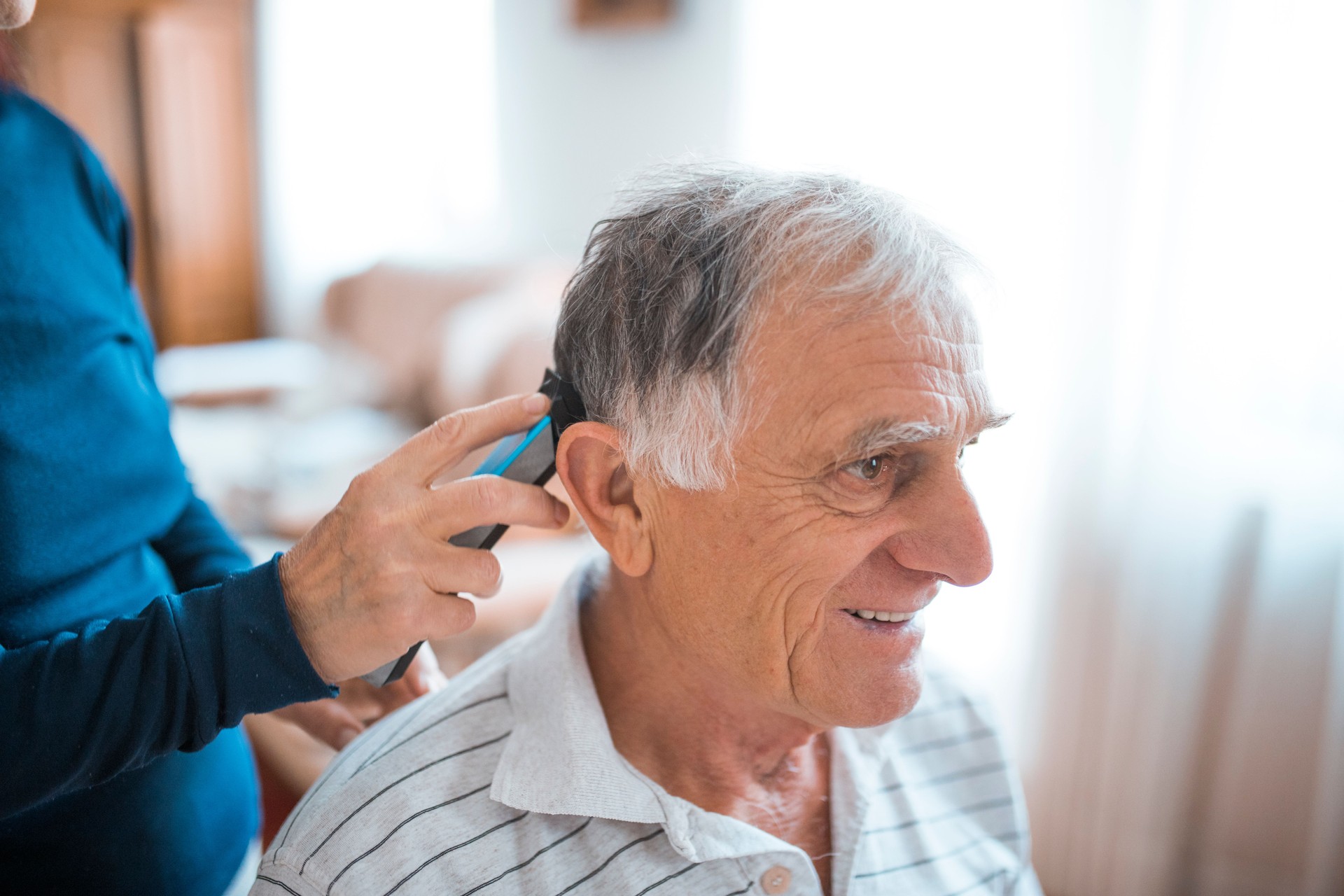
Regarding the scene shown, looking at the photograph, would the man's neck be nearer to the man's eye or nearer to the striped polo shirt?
the striped polo shirt

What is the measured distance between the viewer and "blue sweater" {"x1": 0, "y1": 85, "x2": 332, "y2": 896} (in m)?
0.75

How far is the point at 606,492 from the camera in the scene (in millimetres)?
1017

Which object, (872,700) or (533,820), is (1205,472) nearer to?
(872,700)

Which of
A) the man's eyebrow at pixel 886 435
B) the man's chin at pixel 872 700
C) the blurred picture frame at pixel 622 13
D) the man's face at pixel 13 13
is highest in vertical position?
the blurred picture frame at pixel 622 13

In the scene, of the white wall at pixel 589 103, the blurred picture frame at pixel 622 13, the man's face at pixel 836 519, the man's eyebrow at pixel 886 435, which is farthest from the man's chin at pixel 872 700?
the blurred picture frame at pixel 622 13

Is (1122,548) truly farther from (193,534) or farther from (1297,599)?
(193,534)

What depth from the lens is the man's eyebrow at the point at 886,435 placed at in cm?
91

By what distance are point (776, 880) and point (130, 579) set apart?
714mm

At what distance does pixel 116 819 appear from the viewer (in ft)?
3.08

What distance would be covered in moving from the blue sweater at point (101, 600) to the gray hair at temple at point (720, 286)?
0.38 meters

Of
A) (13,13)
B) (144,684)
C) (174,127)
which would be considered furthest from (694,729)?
(174,127)

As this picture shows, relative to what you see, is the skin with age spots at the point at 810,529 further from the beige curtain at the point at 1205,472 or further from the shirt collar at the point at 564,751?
the beige curtain at the point at 1205,472

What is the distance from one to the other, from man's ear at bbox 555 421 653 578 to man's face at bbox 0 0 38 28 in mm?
594

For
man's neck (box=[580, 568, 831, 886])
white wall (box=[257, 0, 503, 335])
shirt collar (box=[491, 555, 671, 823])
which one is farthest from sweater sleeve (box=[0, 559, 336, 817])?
white wall (box=[257, 0, 503, 335])
